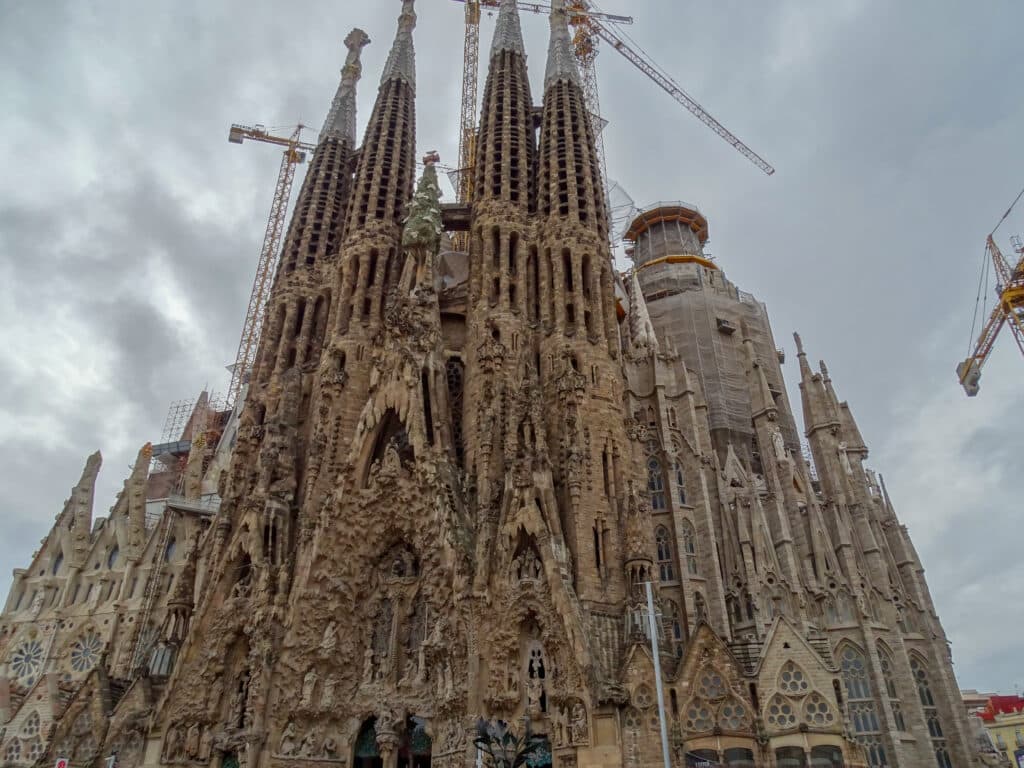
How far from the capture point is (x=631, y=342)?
38.5 metres

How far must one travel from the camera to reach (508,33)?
150 feet

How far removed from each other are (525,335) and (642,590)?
1240 cm

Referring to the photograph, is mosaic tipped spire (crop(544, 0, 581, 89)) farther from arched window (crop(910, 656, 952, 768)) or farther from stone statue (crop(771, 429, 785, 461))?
arched window (crop(910, 656, 952, 768))

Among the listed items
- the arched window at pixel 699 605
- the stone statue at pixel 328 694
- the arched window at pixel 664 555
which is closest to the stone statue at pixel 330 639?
the stone statue at pixel 328 694

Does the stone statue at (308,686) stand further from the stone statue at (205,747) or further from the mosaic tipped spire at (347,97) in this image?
the mosaic tipped spire at (347,97)

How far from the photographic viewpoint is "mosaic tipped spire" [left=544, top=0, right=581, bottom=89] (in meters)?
41.5

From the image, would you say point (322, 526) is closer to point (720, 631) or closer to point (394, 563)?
point (394, 563)

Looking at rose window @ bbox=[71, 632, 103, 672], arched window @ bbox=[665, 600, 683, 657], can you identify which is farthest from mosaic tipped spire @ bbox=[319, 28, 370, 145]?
arched window @ bbox=[665, 600, 683, 657]

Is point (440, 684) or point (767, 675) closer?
point (767, 675)

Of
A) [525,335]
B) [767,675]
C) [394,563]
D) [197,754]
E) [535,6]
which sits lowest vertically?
[197,754]

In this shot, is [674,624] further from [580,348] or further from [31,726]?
[31,726]

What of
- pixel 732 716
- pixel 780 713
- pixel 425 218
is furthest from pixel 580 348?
pixel 780 713

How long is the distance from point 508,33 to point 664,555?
1348 inches

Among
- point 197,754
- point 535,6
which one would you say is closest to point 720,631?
point 197,754
